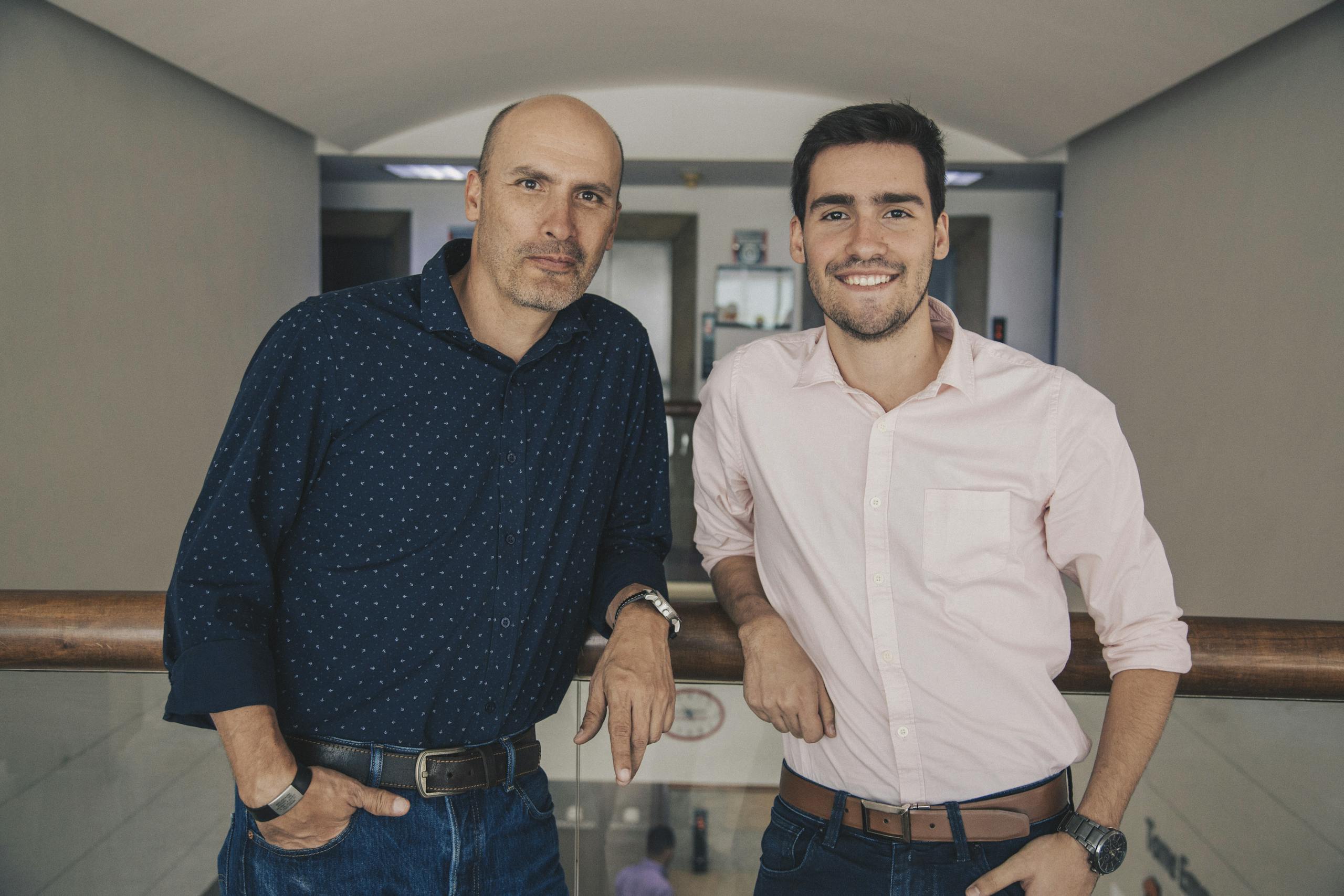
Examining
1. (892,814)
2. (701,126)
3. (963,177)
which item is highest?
(701,126)

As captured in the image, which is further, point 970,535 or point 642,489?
point 642,489

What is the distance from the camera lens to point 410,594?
129 centimetres

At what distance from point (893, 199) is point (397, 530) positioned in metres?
0.97

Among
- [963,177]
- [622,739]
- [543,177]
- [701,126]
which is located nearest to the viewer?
[622,739]

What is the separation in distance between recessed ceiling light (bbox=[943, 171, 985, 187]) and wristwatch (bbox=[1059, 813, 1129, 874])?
6495mm

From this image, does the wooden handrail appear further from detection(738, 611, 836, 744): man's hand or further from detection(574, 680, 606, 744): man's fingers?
detection(574, 680, 606, 744): man's fingers

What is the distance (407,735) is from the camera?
128cm

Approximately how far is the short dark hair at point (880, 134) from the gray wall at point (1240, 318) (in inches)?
117

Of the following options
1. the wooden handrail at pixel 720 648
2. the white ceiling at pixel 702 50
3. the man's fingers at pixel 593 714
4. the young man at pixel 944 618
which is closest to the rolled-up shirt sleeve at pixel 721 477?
the young man at pixel 944 618

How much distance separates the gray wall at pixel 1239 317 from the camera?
→ 12.4ft

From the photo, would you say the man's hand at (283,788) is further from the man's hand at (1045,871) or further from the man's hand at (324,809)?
the man's hand at (1045,871)

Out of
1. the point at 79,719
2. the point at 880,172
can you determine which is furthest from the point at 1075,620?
the point at 79,719

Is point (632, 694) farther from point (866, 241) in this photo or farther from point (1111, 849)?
point (866, 241)

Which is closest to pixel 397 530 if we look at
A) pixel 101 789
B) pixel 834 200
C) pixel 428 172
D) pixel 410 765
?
pixel 410 765
